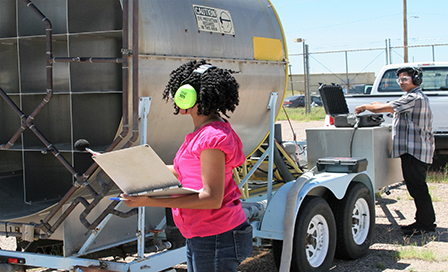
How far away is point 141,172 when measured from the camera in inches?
104

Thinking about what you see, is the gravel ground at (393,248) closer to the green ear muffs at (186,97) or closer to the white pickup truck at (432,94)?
the white pickup truck at (432,94)

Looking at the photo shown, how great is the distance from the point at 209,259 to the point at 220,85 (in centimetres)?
92

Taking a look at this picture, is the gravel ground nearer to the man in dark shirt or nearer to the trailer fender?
the man in dark shirt

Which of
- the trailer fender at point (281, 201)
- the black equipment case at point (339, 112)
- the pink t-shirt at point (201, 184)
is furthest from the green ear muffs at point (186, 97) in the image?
the black equipment case at point (339, 112)

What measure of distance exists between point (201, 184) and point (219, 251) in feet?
1.21

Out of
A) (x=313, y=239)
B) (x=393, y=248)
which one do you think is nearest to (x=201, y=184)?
(x=313, y=239)

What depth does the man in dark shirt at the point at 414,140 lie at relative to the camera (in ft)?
21.2

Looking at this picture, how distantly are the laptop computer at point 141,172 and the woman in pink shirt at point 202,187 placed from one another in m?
0.06

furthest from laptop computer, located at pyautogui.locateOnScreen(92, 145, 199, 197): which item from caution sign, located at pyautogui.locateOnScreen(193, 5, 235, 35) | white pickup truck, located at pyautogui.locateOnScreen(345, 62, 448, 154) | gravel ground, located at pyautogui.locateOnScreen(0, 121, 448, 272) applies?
white pickup truck, located at pyautogui.locateOnScreen(345, 62, 448, 154)

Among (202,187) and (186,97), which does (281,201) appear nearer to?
(202,187)

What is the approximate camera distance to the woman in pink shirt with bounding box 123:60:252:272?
269 centimetres

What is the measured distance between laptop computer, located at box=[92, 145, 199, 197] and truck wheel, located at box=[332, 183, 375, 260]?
3290mm

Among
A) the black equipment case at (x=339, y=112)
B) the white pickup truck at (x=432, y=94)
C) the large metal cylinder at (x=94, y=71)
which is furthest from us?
the white pickup truck at (x=432, y=94)

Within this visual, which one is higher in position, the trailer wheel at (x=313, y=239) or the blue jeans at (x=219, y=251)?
the blue jeans at (x=219, y=251)
